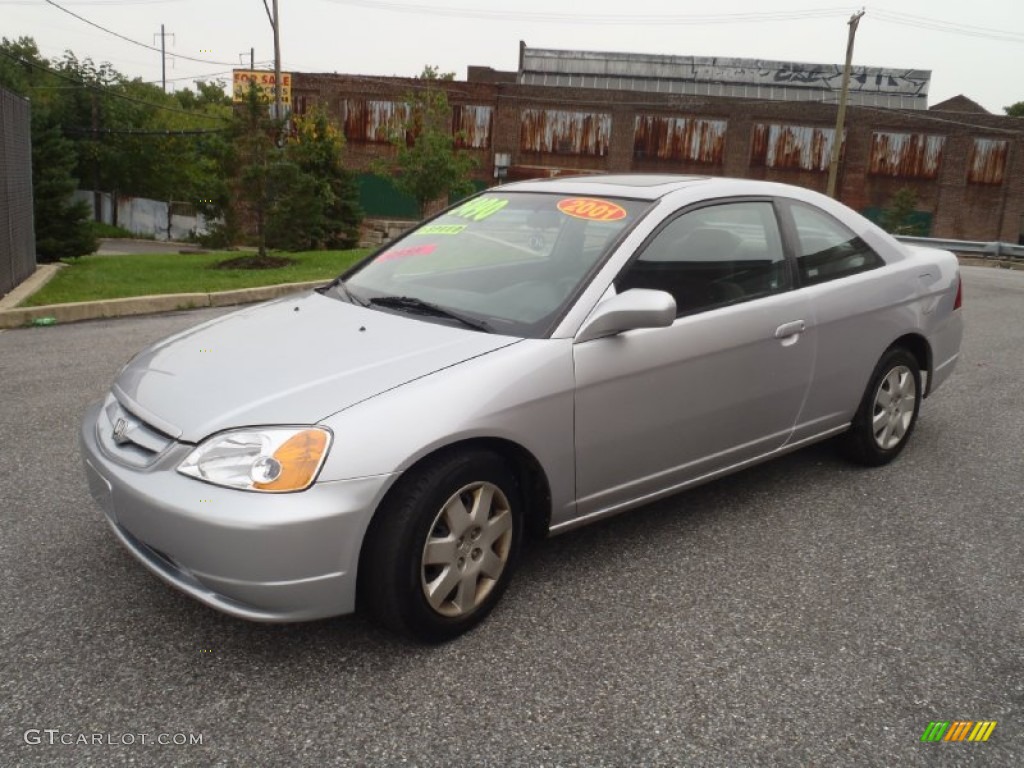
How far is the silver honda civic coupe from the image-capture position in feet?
8.59

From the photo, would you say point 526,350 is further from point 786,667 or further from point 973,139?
point 973,139

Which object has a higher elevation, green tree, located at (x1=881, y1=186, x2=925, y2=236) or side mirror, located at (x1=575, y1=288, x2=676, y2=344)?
green tree, located at (x1=881, y1=186, x2=925, y2=236)

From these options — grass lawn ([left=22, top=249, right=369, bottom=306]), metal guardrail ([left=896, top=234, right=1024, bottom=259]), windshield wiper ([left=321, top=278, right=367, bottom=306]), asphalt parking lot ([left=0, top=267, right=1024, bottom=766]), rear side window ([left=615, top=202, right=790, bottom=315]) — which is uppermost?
rear side window ([left=615, top=202, right=790, bottom=315])

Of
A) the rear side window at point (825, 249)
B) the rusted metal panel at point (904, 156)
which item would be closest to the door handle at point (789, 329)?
the rear side window at point (825, 249)

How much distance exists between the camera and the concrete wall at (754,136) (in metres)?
42.9

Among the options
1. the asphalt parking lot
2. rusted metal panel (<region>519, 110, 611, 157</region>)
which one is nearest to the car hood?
the asphalt parking lot

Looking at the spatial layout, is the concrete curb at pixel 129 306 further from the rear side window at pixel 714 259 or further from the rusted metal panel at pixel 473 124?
the rusted metal panel at pixel 473 124

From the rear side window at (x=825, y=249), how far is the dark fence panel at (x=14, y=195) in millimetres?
9290

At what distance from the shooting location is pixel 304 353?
3115 millimetres

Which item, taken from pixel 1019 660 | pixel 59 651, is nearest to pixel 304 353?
pixel 59 651

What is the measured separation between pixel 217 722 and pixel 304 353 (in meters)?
1.27

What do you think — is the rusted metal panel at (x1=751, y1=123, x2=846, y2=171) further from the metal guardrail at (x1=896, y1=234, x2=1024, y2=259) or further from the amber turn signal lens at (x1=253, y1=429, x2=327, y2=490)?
the amber turn signal lens at (x1=253, y1=429, x2=327, y2=490)

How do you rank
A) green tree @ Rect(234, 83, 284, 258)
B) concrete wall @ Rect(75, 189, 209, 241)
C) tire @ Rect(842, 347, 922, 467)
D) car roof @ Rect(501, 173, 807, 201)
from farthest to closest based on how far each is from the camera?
concrete wall @ Rect(75, 189, 209, 241) < green tree @ Rect(234, 83, 284, 258) < tire @ Rect(842, 347, 922, 467) < car roof @ Rect(501, 173, 807, 201)

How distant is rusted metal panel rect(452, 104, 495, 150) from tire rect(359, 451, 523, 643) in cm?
4202
